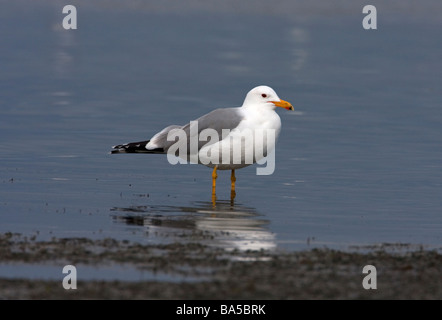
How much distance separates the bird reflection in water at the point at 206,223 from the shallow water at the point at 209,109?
3 centimetres

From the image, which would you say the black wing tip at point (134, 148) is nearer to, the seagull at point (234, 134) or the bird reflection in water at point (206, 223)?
the seagull at point (234, 134)

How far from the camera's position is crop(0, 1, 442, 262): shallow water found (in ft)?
39.8

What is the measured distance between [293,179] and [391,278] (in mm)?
6346

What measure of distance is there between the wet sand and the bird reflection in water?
1.59 feet

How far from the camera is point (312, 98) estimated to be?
25.4 metres

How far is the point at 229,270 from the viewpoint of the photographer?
30.3 ft

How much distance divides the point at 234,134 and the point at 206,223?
2257 mm

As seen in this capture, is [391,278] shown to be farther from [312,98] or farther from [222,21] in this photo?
[222,21]

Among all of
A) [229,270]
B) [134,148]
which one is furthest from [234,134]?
[229,270]

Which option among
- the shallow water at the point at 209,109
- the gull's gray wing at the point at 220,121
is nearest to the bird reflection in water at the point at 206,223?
the shallow water at the point at 209,109

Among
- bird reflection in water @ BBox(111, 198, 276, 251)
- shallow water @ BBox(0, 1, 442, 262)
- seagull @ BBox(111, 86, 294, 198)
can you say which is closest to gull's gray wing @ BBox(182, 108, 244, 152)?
seagull @ BBox(111, 86, 294, 198)

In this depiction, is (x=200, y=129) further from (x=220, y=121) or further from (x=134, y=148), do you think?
(x=134, y=148)

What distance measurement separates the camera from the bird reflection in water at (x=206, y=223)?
10797 mm

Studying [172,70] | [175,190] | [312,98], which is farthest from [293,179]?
[172,70]
